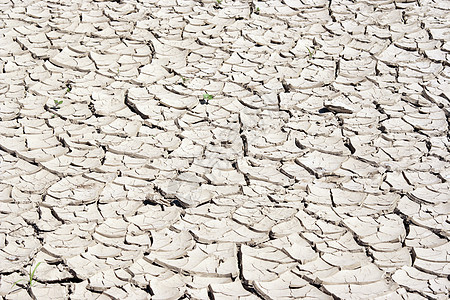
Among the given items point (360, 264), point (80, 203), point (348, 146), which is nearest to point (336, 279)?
point (360, 264)

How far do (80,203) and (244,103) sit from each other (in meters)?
1.16

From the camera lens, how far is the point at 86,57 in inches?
166

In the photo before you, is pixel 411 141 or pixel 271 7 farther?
pixel 271 7

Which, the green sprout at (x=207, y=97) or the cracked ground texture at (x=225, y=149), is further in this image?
the green sprout at (x=207, y=97)

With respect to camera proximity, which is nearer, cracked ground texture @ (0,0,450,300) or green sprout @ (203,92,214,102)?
cracked ground texture @ (0,0,450,300)

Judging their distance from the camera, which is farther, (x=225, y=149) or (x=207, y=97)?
(x=207, y=97)

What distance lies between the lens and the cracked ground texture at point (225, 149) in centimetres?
274

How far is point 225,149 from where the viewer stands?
346 centimetres

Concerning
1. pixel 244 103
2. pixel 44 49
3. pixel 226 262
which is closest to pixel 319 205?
pixel 226 262

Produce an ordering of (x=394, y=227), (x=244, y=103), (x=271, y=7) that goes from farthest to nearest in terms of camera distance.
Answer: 1. (x=271, y=7)
2. (x=244, y=103)
3. (x=394, y=227)

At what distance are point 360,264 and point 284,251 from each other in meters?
0.31

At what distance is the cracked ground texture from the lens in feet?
9.00

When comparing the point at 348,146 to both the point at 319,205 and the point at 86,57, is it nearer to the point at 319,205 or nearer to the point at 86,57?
the point at 319,205

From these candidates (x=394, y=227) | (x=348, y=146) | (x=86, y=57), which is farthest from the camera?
(x=86, y=57)
